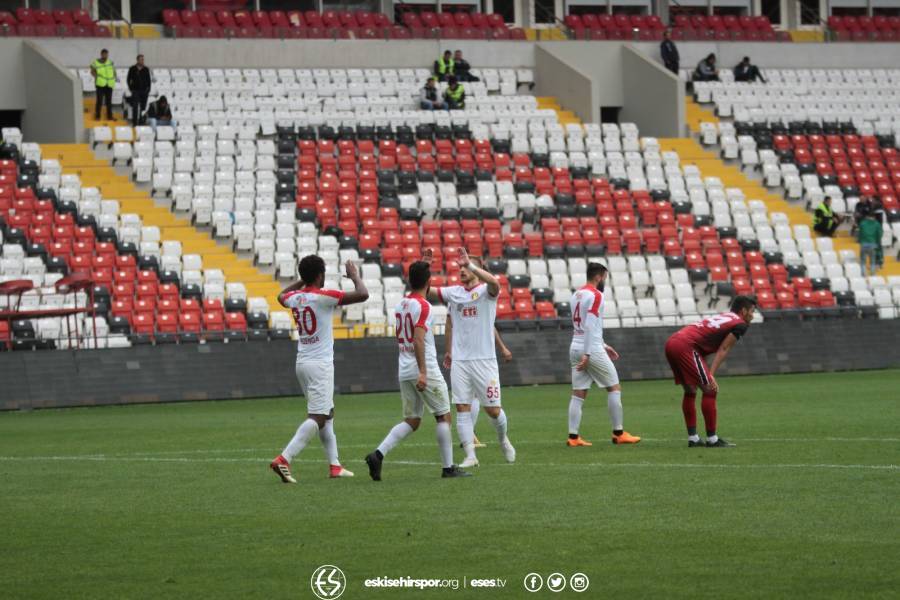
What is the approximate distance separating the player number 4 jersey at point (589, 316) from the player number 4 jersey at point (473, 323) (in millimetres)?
2836

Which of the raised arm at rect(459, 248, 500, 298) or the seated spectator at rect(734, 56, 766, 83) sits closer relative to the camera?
the raised arm at rect(459, 248, 500, 298)

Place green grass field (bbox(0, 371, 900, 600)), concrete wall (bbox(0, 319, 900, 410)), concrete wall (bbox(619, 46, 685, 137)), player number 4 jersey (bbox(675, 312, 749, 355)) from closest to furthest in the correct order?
green grass field (bbox(0, 371, 900, 600)) < player number 4 jersey (bbox(675, 312, 749, 355)) < concrete wall (bbox(0, 319, 900, 410)) < concrete wall (bbox(619, 46, 685, 137))

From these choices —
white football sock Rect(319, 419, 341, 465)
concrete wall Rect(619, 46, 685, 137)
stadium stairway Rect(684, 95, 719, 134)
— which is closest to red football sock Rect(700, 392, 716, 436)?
white football sock Rect(319, 419, 341, 465)

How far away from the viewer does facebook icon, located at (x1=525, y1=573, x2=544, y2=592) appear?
8.54 metres

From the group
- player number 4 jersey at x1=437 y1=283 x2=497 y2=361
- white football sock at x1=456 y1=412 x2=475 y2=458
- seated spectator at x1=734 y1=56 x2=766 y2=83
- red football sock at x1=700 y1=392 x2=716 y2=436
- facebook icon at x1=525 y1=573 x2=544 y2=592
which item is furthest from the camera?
seated spectator at x1=734 y1=56 x2=766 y2=83

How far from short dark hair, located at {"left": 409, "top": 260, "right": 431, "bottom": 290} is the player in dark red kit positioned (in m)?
3.52

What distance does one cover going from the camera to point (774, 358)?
34250 millimetres

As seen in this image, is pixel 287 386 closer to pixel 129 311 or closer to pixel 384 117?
pixel 129 311

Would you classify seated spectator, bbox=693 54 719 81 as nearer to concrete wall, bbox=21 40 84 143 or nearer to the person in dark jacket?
the person in dark jacket

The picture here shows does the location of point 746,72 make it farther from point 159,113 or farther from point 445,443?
point 445,443

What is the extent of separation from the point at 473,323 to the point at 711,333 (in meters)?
2.99

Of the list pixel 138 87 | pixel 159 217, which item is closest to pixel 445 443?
pixel 159 217

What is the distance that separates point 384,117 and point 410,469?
2899 cm

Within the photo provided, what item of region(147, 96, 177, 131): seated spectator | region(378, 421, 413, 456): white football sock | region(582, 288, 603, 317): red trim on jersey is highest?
region(147, 96, 177, 131): seated spectator
